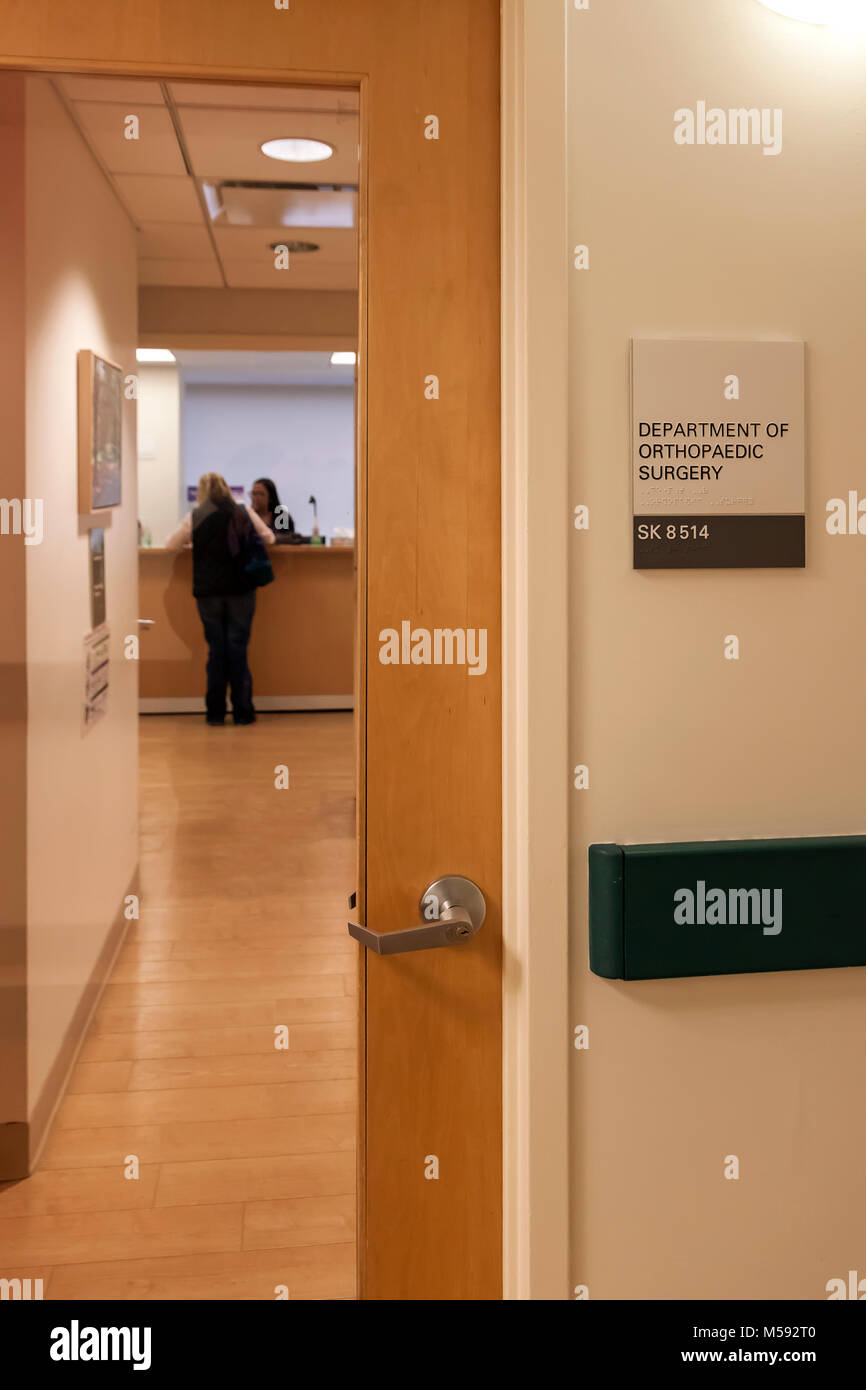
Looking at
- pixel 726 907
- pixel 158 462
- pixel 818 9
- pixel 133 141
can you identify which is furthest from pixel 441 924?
pixel 818 9

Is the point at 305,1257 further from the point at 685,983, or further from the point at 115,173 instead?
the point at 115,173

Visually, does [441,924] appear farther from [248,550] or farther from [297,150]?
[297,150]

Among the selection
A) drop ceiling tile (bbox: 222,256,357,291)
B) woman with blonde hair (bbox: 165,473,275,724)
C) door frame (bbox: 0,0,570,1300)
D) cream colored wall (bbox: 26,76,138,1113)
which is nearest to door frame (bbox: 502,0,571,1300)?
door frame (bbox: 0,0,570,1300)

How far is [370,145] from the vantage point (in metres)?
1.33

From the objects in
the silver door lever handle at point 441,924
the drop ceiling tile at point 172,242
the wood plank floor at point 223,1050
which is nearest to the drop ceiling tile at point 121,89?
the drop ceiling tile at point 172,242

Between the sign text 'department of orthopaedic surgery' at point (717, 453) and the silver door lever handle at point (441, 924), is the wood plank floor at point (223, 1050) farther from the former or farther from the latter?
the sign text 'department of orthopaedic surgery' at point (717, 453)

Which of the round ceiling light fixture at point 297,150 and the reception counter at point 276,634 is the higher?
the round ceiling light fixture at point 297,150

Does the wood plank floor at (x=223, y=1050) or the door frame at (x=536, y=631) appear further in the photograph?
the wood plank floor at (x=223, y=1050)

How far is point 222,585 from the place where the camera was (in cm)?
141

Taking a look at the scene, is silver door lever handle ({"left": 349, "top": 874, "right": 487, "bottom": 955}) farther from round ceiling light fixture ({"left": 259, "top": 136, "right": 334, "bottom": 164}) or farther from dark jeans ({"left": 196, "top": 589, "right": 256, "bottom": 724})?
round ceiling light fixture ({"left": 259, "top": 136, "right": 334, "bottom": 164})

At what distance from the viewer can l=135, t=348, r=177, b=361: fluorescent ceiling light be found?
1.36 meters

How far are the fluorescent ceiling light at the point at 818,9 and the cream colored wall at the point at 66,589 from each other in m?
0.81

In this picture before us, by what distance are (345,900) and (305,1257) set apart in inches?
18.3

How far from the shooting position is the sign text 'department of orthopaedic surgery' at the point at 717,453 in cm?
131
